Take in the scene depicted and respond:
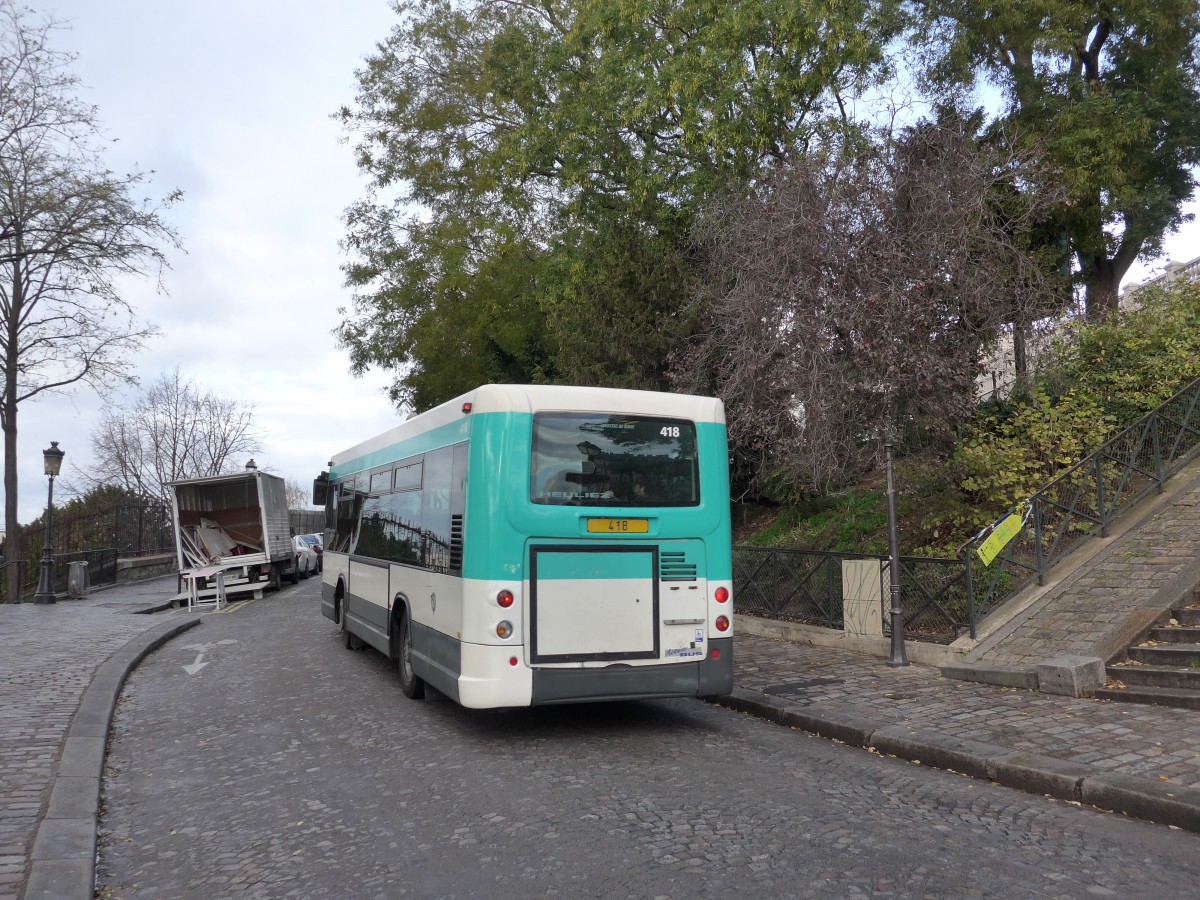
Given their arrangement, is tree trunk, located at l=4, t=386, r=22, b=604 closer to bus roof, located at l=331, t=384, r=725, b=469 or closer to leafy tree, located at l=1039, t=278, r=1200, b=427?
bus roof, located at l=331, t=384, r=725, b=469

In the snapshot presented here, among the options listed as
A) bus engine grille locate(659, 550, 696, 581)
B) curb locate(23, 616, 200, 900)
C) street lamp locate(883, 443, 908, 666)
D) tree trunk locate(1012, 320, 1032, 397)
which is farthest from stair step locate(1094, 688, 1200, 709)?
curb locate(23, 616, 200, 900)

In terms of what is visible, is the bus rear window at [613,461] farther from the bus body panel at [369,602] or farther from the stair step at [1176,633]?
the stair step at [1176,633]

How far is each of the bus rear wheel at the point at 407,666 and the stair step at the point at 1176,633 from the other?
7219 millimetres

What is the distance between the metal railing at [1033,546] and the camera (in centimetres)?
1036

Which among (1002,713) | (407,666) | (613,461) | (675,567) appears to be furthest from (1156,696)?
(407,666)

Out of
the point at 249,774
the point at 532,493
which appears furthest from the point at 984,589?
the point at 249,774

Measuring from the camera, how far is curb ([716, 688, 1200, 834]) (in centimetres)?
531

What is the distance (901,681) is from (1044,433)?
4967 mm

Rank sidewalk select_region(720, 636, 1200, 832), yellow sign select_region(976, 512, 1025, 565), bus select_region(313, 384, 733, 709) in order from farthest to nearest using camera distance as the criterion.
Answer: yellow sign select_region(976, 512, 1025, 565)
bus select_region(313, 384, 733, 709)
sidewalk select_region(720, 636, 1200, 832)

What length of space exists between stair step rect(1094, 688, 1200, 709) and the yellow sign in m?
1.99

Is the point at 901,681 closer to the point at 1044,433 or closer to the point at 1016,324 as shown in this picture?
the point at 1044,433

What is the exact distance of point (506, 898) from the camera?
14.1 feet

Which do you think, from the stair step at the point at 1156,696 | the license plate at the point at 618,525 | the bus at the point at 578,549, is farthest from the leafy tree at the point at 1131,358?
the license plate at the point at 618,525

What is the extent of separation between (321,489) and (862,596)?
9452mm
